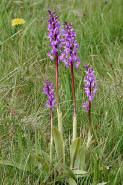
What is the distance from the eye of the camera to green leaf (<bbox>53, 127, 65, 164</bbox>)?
2.07 m

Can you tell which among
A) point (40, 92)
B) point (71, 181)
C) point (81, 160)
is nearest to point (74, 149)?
point (81, 160)

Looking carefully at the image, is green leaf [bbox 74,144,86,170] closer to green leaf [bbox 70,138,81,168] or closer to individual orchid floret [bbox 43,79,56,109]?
green leaf [bbox 70,138,81,168]

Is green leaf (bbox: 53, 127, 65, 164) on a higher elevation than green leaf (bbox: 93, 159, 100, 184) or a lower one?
higher

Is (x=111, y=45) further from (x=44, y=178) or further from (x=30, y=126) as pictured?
(x=44, y=178)

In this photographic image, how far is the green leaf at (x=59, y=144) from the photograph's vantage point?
6.79 feet

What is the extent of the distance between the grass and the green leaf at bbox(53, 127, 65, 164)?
12 cm

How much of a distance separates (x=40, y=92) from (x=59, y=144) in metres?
0.91

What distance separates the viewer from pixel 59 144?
2.14 metres

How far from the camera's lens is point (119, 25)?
4.15 m

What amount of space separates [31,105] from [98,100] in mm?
580

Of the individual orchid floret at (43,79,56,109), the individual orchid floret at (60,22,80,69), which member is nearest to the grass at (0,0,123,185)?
the individual orchid floret at (43,79,56,109)

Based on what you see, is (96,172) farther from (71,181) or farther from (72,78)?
(72,78)

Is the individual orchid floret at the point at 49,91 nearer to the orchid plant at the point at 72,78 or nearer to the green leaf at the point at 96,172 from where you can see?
the orchid plant at the point at 72,78

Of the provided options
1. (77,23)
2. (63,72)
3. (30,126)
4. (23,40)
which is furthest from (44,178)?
(77,23)
